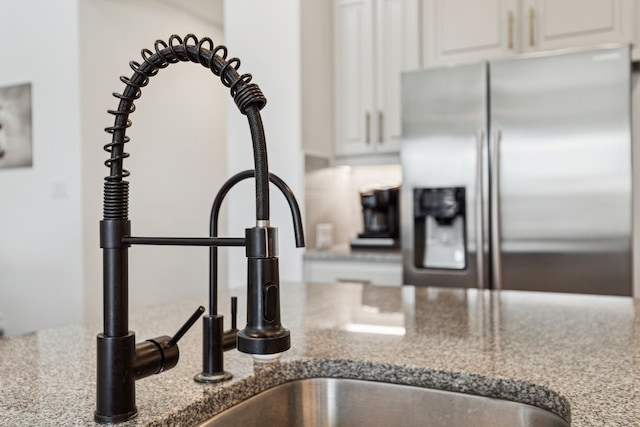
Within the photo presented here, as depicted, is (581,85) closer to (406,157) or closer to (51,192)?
(406,157)

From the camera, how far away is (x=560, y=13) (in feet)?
8.14

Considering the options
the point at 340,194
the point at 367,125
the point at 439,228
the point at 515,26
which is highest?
the point at 515,26

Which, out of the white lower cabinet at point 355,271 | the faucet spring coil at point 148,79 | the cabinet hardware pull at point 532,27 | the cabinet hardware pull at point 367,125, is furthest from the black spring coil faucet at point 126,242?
the cabinet hardware pull at point 367,125

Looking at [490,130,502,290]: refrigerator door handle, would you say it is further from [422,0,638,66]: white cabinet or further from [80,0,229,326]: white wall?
[80,0,229,326]: white wall

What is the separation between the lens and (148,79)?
1.96 ft

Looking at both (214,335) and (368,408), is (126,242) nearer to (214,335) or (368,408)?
(214,335)

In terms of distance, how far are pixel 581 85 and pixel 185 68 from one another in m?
2.90

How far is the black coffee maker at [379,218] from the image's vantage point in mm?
2963

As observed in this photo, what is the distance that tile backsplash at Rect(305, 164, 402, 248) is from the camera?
9.91 ft

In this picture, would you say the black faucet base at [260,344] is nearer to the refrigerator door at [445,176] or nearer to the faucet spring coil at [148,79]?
the faucet spring coil at [148,79]

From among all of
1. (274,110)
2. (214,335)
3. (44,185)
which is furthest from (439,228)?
(44,185)

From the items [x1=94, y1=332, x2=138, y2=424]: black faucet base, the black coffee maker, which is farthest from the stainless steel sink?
the black coffee maker

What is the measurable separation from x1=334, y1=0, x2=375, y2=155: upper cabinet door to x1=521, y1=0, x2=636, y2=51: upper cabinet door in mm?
835

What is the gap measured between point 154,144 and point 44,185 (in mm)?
770
